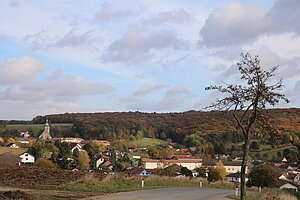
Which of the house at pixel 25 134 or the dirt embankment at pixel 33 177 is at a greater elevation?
the house at pixel 25 134

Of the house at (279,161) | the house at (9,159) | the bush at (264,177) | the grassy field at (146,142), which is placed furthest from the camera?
the grassy field at (146,142)

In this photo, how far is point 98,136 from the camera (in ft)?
601

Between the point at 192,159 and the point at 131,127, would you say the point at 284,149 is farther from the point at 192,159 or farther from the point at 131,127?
the point at 131,127

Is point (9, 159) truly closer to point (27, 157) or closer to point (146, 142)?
point (27, 157)

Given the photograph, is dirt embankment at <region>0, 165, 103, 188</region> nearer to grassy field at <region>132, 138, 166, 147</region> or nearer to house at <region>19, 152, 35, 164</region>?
house at <region>19, 152, 35, 164</region>

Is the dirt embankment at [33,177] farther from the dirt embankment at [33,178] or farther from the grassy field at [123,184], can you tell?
the grassy field at [123,184]

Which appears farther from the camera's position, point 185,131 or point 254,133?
point 185,131

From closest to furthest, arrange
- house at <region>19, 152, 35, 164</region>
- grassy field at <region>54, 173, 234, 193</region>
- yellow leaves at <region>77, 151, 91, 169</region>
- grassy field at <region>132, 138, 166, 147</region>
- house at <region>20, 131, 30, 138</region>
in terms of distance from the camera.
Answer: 1. grassy field at <region>54, 173, 234, 193</region>
2. yellow leaves at <region>77, 151, 91, 169</region>
3. house at <region>19, 152, 35, 164</region>
4. grassy field at <region>132, 138, 166, 147</region>
5. house at <region>20, 131, 30, 138</region>

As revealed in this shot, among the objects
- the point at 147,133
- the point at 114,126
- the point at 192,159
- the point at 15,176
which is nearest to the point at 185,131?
the point at 147,133

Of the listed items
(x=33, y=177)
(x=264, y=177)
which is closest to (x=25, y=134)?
(x=264, y=177)

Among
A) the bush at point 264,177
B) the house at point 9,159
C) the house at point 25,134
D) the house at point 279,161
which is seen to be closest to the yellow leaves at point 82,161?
the house at point 9,159

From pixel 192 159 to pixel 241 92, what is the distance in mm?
94627

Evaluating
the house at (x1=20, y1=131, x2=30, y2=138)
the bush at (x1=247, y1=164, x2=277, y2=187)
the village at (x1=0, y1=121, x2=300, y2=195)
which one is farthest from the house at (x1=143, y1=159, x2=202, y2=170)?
the house at (x1=20, y1=131, x2=30, y2=138)

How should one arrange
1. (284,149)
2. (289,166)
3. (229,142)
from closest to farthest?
(289,166) < (284,149) < (229,142)
